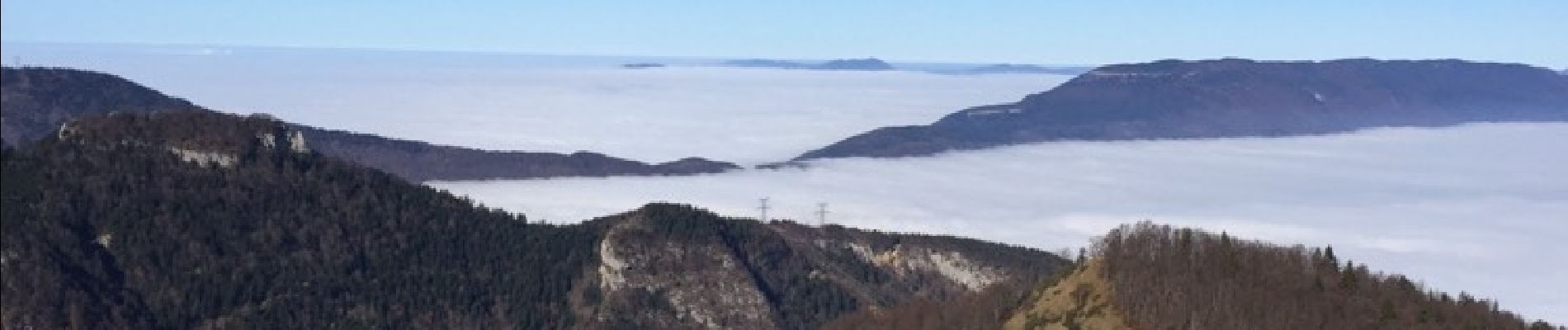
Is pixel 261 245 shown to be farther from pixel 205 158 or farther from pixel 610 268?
pixel 610 268

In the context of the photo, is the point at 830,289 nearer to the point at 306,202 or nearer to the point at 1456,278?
the point at 306,202

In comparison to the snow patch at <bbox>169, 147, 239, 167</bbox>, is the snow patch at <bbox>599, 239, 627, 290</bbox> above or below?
below

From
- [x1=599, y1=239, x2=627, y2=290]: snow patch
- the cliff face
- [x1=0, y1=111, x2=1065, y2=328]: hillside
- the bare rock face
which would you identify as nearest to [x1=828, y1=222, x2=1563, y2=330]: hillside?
[x1=0, y1=111, x2=1065, y2=328]: hillside

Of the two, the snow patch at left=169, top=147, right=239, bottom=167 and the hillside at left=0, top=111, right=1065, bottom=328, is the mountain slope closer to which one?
the hillside at left=0, top=111, right=1065, bottom=328

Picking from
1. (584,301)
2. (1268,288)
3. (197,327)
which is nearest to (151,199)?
(197,327)

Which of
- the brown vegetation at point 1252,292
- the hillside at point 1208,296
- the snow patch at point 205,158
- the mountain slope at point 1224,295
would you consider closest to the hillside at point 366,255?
the snow patch at point 205,158

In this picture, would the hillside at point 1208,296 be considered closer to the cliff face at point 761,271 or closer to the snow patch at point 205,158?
the cliff face at point 761,271

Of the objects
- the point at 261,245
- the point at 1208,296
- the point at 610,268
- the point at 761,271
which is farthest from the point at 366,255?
the point at 1208,296

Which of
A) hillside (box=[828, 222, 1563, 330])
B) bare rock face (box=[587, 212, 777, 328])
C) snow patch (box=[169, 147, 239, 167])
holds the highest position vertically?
snow patch (box=[169, 147, 239, 167])
